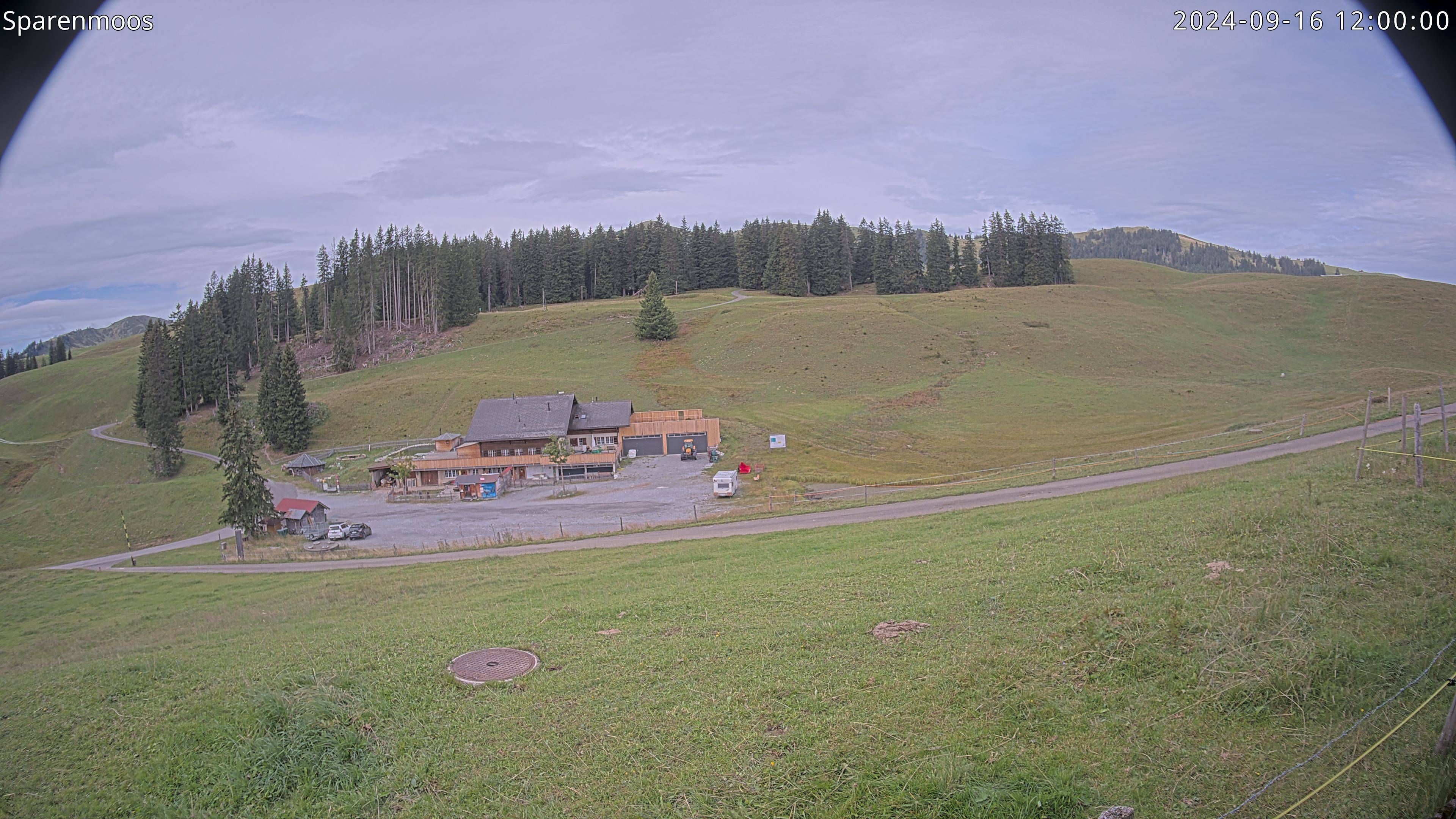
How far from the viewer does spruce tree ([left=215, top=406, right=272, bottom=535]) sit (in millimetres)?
43469

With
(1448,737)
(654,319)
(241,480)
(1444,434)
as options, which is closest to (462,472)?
(241,480)

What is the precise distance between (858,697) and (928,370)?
241 feet

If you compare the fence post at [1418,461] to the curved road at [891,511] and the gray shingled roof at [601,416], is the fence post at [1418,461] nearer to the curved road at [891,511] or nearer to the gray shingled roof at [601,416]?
the curved road at [891,511]

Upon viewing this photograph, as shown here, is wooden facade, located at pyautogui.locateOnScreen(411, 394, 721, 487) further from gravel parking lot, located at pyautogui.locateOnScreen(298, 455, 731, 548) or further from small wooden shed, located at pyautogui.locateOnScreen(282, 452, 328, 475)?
small wooden shed, located at pyautogui.locateOnScreen(282, 452, 328, 475)

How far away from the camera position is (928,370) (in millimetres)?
77750

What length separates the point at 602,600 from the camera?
1423cm

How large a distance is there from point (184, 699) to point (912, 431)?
182 feet

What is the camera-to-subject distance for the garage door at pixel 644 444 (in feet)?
205

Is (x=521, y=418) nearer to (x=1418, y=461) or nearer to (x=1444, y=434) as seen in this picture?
(x=1444, y=434)

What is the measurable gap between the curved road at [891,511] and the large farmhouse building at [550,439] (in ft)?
81.7

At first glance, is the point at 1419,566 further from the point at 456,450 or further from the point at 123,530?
the point at 123,530

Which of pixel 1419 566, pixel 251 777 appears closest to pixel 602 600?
pixel 251 777

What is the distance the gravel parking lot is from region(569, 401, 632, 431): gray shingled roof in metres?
4.33

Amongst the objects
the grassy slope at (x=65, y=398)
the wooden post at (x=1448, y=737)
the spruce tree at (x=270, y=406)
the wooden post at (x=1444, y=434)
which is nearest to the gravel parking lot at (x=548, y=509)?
the spruce tree at (x=270, y=406)
